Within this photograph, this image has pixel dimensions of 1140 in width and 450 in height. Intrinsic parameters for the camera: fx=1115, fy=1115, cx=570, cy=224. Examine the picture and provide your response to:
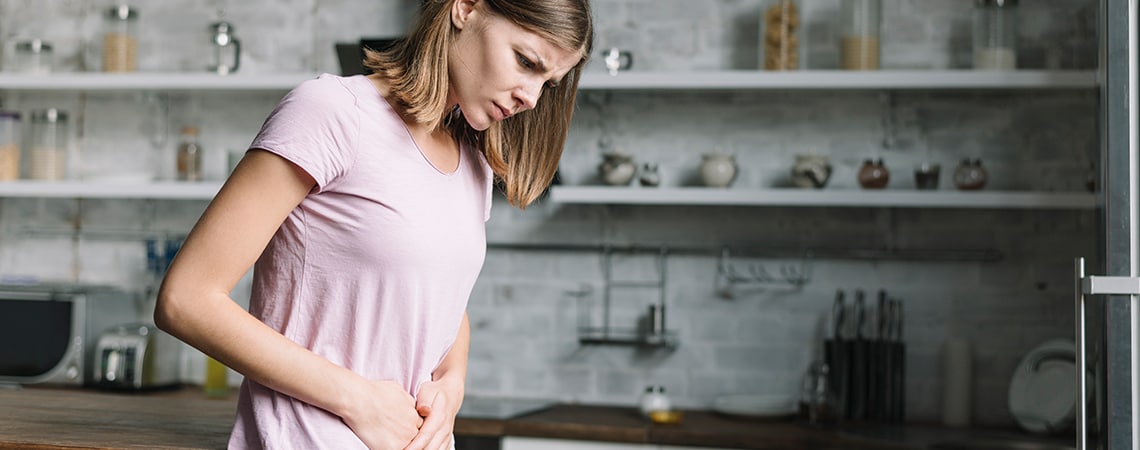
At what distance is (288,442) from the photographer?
1.31m

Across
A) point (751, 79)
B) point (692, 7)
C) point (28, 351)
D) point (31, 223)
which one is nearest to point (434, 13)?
point (751, 79)

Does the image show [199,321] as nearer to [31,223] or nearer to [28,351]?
[28,351]

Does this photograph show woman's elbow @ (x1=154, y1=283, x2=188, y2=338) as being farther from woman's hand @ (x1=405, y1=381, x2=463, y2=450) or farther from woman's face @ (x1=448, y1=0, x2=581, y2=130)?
woman's face @ (x1=448, y1=0, x2=581, y2=130)

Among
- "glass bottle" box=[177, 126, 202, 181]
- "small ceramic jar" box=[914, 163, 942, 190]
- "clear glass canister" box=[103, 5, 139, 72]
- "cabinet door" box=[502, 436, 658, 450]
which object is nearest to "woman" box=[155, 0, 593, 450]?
"cabinet door" box=[502, 436, 658, 450]

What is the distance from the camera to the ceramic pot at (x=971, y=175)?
11.0 feet

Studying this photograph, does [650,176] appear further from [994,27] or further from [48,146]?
[48,146]

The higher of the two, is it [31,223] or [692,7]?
[692,7]

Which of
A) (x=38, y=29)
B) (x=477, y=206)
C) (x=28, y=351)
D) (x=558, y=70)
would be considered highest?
(x=38, y=29)

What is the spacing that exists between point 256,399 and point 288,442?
69mm

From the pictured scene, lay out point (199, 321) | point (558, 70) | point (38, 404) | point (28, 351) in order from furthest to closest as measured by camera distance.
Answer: point (28, 351)
point (38, 404)
point (558, 70)
point (199, 321)

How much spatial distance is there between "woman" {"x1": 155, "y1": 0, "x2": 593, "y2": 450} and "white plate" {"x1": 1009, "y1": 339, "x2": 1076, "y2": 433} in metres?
2.38

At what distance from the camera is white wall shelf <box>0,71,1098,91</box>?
10.8ft

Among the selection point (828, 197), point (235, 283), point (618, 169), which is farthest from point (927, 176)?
point (235, 283)

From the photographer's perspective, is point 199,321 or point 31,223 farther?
point 31,223
